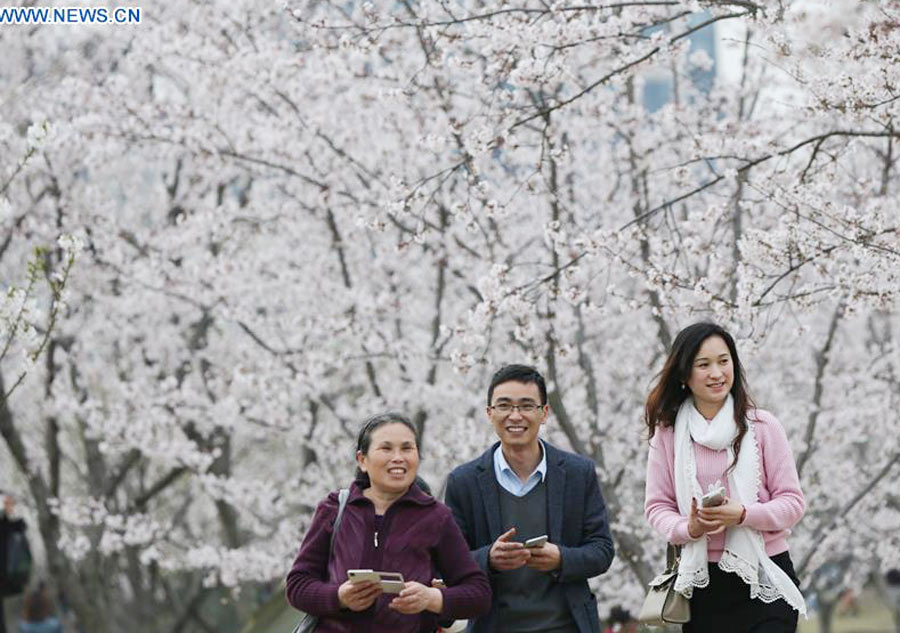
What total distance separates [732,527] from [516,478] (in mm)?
746

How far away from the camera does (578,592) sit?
4.64 metres

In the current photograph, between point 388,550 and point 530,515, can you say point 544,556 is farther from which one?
point 388,550

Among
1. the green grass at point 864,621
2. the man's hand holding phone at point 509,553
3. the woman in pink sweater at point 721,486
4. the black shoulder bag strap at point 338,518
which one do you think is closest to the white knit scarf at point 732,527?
the woman in pink sweater at point 721,486

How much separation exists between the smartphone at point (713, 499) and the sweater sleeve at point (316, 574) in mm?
1144

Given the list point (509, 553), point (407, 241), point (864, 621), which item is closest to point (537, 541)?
point (509, 553)

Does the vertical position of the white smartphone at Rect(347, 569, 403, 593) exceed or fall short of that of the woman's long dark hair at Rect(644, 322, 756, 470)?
it falls short

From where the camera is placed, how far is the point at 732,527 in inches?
174

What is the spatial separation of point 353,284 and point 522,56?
489cm

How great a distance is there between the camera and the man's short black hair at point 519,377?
4.68 metres

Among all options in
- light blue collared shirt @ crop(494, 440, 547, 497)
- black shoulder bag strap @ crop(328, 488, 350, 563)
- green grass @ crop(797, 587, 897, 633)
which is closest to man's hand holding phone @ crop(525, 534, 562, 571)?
light blue collared shirt @ crop(494, 440, 547, 497)

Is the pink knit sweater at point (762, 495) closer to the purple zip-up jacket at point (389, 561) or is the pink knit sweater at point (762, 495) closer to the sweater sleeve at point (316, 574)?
the purple zip-up jacket at point (389, 561)

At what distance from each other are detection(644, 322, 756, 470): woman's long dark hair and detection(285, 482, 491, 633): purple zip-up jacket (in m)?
0.78

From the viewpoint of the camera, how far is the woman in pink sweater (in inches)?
172

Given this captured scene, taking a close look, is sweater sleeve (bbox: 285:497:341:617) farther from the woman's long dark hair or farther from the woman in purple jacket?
the woman's long dark hair
